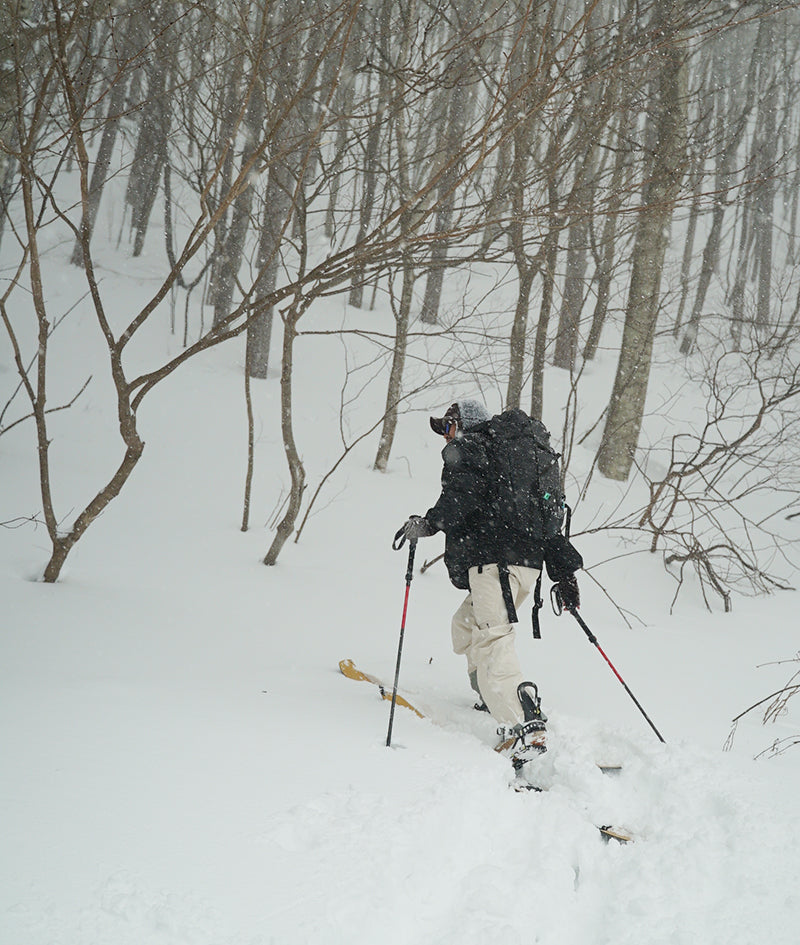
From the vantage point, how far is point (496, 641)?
12.8 ft

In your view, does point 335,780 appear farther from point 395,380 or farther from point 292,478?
point 395,380

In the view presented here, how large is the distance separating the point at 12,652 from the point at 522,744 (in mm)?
2684

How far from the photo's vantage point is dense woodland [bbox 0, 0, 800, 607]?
3559mm

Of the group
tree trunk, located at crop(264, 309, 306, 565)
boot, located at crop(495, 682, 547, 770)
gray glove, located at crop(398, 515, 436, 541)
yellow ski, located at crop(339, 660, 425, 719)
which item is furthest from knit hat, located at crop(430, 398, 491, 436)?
tree trunk, located at crop(264, 309, 306, 565)

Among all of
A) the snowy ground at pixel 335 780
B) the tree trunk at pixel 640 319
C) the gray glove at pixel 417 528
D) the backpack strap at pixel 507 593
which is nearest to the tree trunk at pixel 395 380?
the tree trunk at pixel 640 319

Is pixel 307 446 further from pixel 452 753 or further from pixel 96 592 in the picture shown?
pixel 452 753

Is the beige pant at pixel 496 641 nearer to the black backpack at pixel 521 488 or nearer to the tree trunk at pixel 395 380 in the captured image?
the black backpack at pixel 521 488

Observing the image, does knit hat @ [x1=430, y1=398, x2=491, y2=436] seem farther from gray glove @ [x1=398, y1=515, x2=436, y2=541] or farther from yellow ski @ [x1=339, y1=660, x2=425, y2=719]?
yellow ski @ [x1=339, y1=660, x2=425, y2=719]

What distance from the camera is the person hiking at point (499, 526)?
390 centimetres

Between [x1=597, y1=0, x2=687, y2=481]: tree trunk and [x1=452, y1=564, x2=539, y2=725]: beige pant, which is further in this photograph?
[x1=597, y1=0, x2=687, y2=481]: tree trunk

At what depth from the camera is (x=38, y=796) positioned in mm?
2275

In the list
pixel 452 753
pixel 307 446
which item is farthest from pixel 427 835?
pixel 307 446

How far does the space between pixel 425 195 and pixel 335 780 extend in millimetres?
2462

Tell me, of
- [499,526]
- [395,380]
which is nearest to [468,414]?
[499,526]
